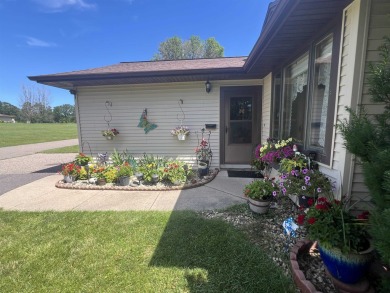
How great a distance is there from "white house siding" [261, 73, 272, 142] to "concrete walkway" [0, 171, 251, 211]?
150cm

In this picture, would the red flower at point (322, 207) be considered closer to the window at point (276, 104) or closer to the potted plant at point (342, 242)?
the potted plant at point (342, 242)

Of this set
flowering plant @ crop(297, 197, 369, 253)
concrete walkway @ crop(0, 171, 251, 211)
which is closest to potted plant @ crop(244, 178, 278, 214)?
concrete walkway @ crop(0, 171, 251, 211)

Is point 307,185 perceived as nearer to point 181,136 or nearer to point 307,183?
point 307,183

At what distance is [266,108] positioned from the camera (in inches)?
197

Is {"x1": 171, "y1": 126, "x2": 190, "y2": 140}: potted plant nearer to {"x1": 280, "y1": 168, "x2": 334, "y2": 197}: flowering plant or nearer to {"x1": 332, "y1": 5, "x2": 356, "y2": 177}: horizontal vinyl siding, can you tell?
{"x1": 280, "y1": 168, "x2": 334, "y2": 197}: flowering plant

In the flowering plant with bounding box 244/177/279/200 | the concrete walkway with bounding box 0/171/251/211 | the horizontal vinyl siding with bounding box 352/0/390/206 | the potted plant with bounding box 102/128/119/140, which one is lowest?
the concrete walkway with bounding box 0/171/251/211

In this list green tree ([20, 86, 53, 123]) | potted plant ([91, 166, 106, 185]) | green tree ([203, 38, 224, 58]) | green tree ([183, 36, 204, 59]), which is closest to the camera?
potted plant ([91, 166, 106, 185])

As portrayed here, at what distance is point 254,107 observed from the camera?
217 inches

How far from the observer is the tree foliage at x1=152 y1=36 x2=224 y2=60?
2270 centimetres

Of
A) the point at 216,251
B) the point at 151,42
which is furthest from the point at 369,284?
the point at 151,42

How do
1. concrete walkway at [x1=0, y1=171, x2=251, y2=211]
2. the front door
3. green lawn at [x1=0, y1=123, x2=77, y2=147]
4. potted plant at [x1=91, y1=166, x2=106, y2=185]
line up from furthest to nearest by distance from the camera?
green lawn at [x1=0, y1=123, x2=77, y2=147]
the front door
potted plant at [x1=91, y1=166, x2=106, y2=185]
concrete walkway at [x1=0, y1=171, x2=251, y2=211]

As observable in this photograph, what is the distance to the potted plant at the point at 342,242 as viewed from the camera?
1.49m

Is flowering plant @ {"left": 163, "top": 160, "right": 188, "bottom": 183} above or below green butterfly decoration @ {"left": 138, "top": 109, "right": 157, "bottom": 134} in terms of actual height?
below

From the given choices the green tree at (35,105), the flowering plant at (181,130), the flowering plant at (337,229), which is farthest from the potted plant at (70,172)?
the green tree at (35,105)
